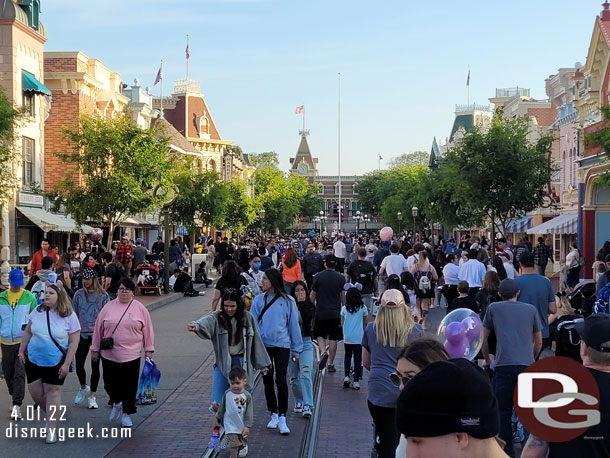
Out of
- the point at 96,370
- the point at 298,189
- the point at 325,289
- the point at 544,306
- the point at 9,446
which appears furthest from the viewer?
the point at 298,189

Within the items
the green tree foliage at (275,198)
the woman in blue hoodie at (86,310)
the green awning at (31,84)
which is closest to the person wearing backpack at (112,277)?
the woman in blue hoodie at (86,310)

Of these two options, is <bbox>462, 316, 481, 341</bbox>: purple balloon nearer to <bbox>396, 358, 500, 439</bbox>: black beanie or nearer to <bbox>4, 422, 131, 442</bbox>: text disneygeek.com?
<bbox>396, 358, 500, 439</bbox>: black beanie

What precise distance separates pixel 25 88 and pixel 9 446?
26.8 metres

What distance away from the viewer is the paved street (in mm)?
8727

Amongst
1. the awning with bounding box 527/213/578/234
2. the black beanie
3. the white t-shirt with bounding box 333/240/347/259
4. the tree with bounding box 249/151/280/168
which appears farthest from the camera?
the tree with bounding box 249/151/280/168

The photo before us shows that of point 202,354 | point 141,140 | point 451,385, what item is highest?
point 141,140

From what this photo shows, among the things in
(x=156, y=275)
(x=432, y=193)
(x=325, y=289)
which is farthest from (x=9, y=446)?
(x=432, y=193)

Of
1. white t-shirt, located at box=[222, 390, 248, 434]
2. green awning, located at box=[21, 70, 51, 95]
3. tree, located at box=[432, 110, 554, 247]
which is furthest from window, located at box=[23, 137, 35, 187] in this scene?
white t-shirt, located at box=[222, 390, 248, 434]

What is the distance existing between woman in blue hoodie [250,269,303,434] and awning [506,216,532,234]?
Result: 3931cm

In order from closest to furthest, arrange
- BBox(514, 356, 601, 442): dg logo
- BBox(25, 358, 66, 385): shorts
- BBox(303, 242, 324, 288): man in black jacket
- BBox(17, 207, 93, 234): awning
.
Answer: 1. BBox(514, 356, 601, 442): dg logo
2. BBox(25, 358, 66, 385): shorts
3. BBox(303, 242, 324, 288): man in black jacket
4. BBox(17, 207, 93, 234): awning

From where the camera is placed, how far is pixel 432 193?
55469 mm

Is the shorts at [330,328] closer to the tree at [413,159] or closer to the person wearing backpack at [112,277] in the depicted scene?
the person wearing backpack at [112,277]

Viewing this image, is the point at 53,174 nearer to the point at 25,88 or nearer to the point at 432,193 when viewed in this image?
the point at 25,88

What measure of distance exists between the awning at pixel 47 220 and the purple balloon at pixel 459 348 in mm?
29921
